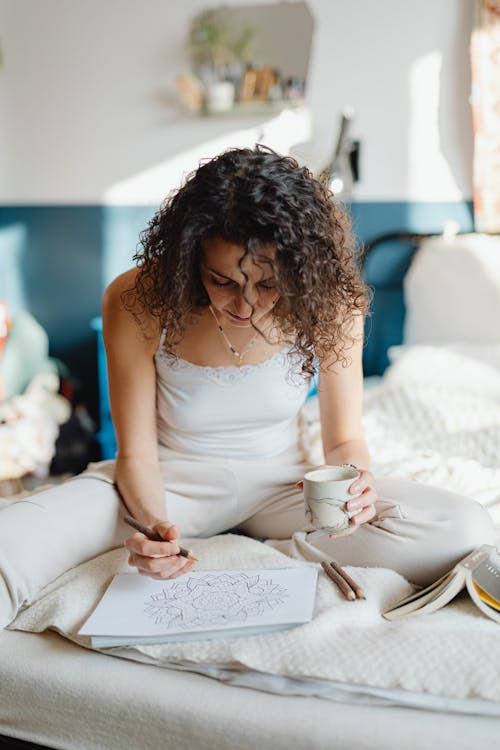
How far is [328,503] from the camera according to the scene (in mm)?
1171

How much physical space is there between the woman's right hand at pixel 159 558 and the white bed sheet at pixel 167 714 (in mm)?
137

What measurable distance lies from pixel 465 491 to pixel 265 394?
503 mm

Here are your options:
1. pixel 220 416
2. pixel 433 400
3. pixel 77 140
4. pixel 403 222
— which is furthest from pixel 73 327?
pixel 220 416

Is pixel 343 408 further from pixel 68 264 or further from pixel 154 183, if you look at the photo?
pixel 68 264

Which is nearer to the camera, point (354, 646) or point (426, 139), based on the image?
point (354, 646)

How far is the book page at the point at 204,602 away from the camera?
1.09m

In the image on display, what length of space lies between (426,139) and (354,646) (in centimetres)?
227

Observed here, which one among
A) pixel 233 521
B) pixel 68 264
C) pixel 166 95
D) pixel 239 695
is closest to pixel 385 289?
pixel 166 95

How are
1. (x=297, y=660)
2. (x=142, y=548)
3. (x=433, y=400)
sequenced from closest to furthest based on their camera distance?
(x=297, y=660)
(x=142, y=548)
(x=433, y=400)

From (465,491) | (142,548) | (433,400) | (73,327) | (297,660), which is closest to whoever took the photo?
(297,660)

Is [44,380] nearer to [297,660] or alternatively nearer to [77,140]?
[77,140]

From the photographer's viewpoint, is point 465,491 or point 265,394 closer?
point 265,394

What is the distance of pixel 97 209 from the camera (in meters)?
3.40

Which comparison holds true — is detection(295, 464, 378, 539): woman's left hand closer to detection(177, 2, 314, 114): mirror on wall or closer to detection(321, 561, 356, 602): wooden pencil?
detection(321, 561, 356, 602): wooden pencil
